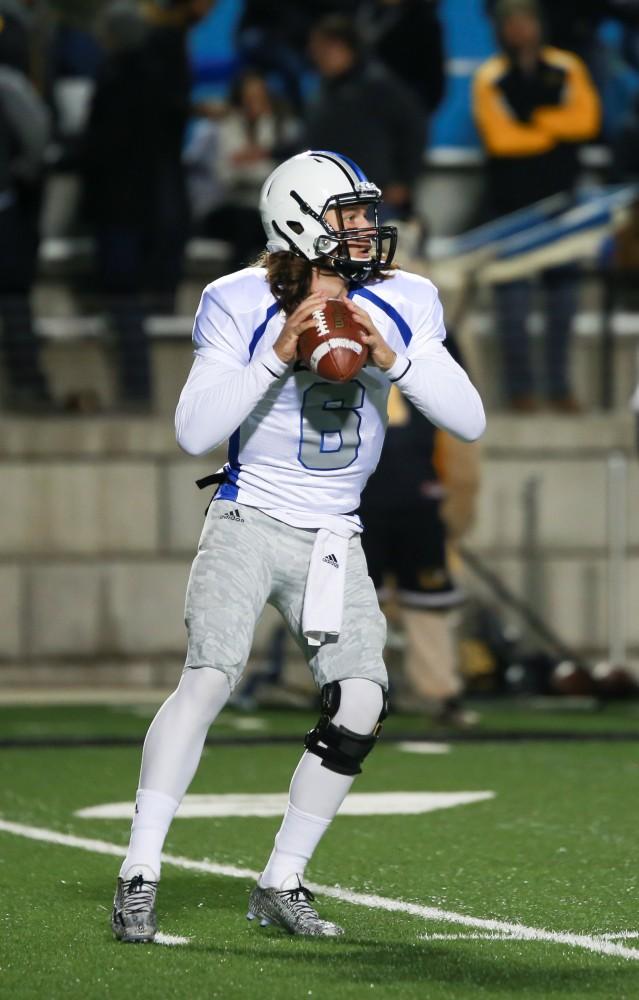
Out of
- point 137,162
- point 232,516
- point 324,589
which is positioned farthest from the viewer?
point 137,162

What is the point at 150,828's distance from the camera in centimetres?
536

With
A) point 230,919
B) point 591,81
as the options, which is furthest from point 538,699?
point 230,919

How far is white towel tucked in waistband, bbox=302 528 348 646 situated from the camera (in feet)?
18.0

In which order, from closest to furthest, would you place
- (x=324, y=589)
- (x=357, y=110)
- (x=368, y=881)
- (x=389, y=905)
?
1. (x=324, y=589)
2. (x=389, y=905)
3. (x=368, y=881)
4. (x=357, y=110)

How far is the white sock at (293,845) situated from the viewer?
5516mm

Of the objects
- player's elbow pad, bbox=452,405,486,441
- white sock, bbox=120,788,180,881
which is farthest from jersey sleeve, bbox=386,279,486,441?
white sock, bbox=120,788,180,881

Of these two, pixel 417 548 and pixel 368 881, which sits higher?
pixel 417 548

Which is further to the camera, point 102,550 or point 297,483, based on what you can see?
point 102,550

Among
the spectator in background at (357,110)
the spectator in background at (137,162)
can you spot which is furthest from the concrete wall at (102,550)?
the spectator in background at (357,110)

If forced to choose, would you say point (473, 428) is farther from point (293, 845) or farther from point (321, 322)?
point (293, 845)

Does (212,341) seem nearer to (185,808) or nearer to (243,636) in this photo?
(243,636)

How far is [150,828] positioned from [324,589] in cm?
71

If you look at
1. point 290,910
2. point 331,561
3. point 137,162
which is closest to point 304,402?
point 331,561

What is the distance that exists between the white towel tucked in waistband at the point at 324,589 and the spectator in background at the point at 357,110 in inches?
303
